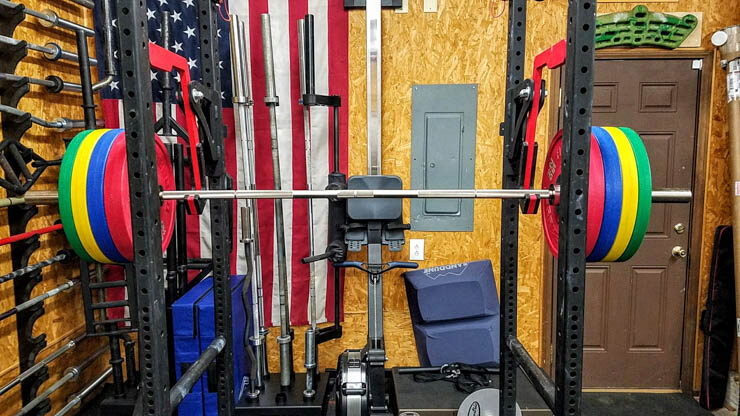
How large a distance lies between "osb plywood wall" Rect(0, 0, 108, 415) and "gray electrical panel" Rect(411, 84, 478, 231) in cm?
201

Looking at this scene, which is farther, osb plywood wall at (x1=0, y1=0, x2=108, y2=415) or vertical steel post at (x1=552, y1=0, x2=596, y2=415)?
osb plywood wall at (x1=0, y1=0, x2=108, y2=415)

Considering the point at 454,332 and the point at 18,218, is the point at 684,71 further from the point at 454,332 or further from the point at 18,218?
the point at 18,218

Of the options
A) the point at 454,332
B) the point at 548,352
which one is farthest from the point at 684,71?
the point at 454,332

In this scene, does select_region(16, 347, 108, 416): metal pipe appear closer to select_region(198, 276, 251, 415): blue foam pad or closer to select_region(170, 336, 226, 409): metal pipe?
select_region(198, 276, 251, 415): blue foam pad

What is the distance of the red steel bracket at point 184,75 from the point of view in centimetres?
131

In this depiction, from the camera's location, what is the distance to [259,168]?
113 inches

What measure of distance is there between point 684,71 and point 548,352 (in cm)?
198

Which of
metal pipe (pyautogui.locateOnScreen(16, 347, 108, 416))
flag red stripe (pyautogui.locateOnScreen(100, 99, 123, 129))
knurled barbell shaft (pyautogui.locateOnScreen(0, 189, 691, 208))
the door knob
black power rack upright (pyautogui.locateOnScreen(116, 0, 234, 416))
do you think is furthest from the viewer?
the door knob

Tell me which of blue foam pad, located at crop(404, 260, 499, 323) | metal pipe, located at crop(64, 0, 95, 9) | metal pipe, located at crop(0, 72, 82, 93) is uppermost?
metal pipe, located at crop(64, 0, 95, 9)

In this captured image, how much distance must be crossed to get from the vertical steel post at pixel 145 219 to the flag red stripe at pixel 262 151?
1.65 meters

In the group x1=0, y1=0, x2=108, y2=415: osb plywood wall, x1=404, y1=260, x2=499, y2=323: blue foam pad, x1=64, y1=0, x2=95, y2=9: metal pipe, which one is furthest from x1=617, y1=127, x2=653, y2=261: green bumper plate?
x1=64, y1=0, x2=95, y2=9: metal pipe

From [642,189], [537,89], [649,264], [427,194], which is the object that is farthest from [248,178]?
[649,264]

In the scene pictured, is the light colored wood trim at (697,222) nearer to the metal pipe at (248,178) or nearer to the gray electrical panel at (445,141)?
the gray electrical panel at (445,141)

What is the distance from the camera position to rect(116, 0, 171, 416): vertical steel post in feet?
3.78
